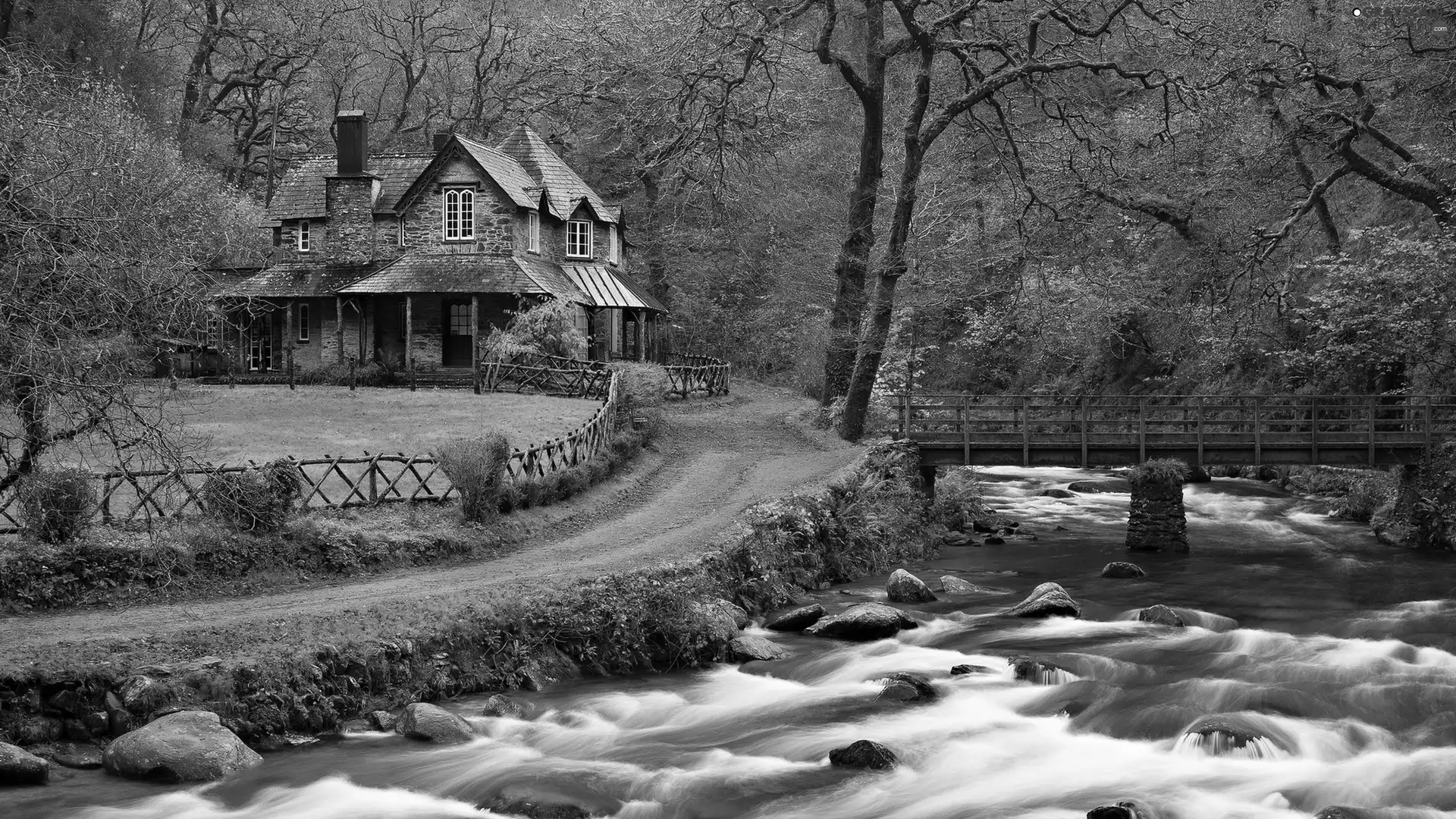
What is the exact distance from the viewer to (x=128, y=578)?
49.4 ft

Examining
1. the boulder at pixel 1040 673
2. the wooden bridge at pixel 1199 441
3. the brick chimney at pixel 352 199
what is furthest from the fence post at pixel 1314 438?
the brick chimney at pixel 352 199

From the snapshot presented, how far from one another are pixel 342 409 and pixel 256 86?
2781cm

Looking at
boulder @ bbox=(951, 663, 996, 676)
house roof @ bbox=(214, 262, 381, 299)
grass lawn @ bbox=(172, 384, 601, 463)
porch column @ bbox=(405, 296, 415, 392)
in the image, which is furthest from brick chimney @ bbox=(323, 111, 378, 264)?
boulder @ bbox=(951, 663, 996, 676)

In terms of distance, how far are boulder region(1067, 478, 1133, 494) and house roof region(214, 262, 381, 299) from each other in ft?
77.4

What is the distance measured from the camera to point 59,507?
589 inches

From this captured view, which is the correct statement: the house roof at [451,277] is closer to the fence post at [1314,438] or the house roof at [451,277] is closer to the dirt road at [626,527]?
the dirt road at [626,527]

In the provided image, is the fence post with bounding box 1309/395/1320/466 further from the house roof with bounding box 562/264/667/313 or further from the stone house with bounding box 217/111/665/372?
the house roof with bounding box 562/264/667/313

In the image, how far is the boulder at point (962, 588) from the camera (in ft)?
63.5

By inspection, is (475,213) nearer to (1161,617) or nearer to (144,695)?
(1161,617)

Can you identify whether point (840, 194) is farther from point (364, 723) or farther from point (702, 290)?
point (364, 723)

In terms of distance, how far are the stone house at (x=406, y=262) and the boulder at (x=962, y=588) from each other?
20968mm

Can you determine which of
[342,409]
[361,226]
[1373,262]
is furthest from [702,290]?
[1373,262]

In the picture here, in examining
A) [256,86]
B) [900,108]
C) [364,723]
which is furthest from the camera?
[256,86]

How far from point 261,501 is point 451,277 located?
2339cm
